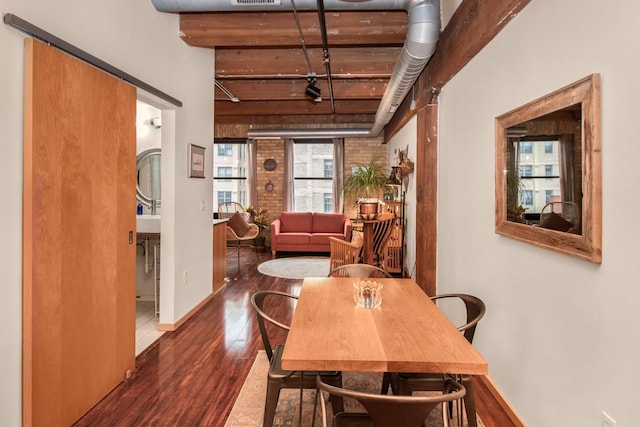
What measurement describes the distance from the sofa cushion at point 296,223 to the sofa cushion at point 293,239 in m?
0.41

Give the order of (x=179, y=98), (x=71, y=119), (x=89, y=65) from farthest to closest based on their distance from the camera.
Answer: (x=179, y=98) → (x=89, y=65) → (x=71, y=119)

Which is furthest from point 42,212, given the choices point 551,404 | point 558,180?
point 551,404

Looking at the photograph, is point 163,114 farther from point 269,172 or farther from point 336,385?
point 269,172

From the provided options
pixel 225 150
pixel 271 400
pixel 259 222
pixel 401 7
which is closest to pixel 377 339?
pixel 271 400

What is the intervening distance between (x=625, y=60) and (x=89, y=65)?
2607 mm

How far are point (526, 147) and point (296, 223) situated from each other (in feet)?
21.1

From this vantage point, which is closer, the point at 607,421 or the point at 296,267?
the point at 607,421

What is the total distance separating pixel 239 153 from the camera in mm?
8898

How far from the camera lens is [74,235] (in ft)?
6.77

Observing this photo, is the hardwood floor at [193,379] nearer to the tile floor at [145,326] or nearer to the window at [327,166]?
the tile floor at [145,326]

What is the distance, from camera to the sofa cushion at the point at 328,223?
8.15 metres

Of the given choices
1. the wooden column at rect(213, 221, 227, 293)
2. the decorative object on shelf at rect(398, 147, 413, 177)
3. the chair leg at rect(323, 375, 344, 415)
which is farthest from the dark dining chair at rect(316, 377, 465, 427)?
the decorative object on shelf at rect(398, 147, 413, 177)

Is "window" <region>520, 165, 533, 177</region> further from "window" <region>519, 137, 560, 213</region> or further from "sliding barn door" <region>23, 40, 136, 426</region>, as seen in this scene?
"sliding barn door" <region>23, 40, 136, 426</region>

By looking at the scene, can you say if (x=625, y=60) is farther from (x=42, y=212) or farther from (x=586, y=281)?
(x=42, y=212)
